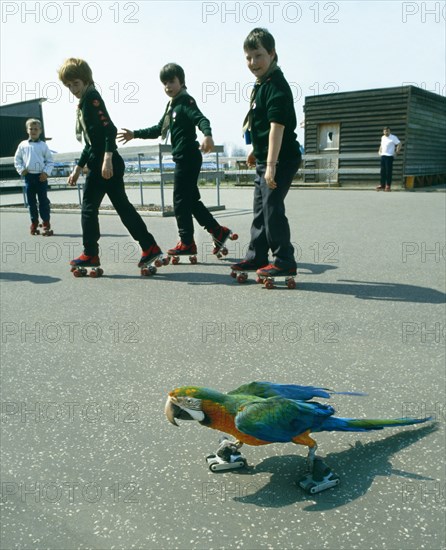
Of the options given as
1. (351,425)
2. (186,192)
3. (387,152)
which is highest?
(387,152)

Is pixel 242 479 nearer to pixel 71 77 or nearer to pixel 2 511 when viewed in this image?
pixel 2 511

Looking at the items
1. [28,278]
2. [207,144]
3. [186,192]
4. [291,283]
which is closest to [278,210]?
[291,283]

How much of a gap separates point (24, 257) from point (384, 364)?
502 centimetres

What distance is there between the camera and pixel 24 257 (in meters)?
6.32

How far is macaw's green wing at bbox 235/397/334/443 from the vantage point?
1581 mm

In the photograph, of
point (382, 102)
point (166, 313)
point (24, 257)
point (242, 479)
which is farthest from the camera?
point (382, 102)

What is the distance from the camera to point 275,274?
4402 millimetres

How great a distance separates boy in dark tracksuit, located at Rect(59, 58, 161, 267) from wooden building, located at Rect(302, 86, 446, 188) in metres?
14.1

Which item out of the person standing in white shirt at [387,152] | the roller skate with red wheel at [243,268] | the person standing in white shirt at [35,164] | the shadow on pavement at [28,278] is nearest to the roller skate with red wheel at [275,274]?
the roller skate with red wheel at [243,268]

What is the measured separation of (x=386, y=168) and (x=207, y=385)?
593 inches

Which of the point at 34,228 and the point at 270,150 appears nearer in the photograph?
the point at 270,150

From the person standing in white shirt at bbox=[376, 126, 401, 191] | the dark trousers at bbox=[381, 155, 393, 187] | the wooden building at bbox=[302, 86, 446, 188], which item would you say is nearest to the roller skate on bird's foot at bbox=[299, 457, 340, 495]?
the person standing in white shirt at bbox=[376, 126, 401, 191]

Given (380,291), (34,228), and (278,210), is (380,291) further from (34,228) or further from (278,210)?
(34,228)

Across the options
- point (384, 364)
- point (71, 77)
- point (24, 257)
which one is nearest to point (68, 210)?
point (24, 257)
